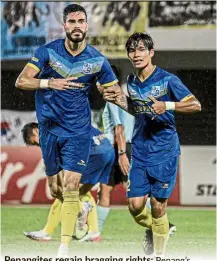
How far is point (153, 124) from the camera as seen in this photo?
10.7 meters

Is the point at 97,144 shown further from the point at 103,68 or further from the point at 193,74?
the point at 193,74

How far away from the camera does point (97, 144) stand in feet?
42.4

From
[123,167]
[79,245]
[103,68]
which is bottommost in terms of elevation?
[79,245]

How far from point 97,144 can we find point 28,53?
7901mm

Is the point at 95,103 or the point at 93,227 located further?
the point at 95,103

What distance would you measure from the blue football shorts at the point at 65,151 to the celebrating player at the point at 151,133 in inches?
20.7

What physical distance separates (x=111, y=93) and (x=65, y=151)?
740 mm

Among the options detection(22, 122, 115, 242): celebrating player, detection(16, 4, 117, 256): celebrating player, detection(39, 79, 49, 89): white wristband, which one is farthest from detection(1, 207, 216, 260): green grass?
detection(39, 79, 49, 89): white wristband

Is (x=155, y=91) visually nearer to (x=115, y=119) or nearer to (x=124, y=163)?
(x=124, y=163)

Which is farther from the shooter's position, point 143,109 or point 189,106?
point 143,109

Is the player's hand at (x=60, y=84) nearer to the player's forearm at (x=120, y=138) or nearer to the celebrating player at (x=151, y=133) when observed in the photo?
the celebrating player at (x=151, y=133)

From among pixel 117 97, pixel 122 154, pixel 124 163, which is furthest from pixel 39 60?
pixel 124 163

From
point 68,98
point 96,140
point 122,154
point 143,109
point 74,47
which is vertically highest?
point 74,47

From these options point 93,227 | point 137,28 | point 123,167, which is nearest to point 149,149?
point 123,167
